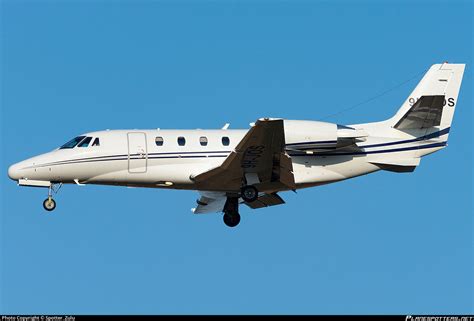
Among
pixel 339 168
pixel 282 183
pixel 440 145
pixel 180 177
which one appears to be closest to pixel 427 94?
pixel 440 145

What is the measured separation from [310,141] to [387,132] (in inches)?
133

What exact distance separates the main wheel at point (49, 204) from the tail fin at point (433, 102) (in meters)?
10.7

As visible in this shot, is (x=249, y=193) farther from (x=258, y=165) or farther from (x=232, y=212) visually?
(x=232, y=212)

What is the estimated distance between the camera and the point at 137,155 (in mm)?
26969

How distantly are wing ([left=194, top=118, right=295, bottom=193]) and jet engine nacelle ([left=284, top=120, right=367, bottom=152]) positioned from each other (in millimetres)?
687

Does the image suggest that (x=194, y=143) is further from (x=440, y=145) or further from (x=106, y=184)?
(x=440, y=145)

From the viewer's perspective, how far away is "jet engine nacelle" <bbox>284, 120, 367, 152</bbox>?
1030 inches

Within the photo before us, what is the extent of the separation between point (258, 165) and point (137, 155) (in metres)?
3.61

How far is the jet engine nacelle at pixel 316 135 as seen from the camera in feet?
85.8

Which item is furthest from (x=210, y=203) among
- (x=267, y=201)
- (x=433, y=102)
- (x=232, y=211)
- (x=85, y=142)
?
(x=433, y=102)

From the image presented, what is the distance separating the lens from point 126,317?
59.8 feet

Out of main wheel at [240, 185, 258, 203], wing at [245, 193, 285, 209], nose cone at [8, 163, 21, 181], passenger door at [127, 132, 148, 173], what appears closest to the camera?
main wheel at [240, 185, 258, 203]

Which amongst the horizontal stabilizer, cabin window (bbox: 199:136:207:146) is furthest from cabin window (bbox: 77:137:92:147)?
the horizontal stabilizer

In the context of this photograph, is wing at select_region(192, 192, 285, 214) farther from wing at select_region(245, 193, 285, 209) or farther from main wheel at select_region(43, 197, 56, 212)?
main wheel at select_region(43, 197, 56, 212)
